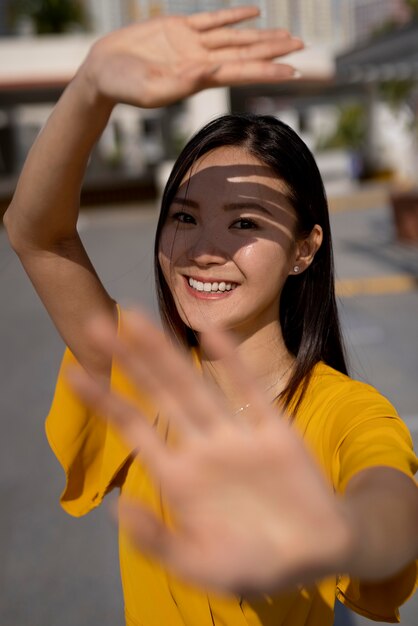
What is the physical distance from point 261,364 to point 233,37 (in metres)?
0.68

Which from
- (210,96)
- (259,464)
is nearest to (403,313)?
(259,464)

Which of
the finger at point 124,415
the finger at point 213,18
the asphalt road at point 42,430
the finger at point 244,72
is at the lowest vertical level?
the asphalt road at point 42,430

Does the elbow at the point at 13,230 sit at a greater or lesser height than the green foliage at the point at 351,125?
greater

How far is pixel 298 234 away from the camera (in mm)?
1537

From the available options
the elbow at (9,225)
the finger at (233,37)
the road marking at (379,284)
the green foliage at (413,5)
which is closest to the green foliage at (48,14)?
the green foliage at (413,5)

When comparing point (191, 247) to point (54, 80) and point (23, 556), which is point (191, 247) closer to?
point (23, 556)

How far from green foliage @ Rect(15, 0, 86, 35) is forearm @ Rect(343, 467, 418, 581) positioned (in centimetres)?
2304

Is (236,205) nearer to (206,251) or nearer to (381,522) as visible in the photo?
(206,251)

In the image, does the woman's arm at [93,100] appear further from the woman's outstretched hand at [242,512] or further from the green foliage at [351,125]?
Result: the green foliage at [351,125]

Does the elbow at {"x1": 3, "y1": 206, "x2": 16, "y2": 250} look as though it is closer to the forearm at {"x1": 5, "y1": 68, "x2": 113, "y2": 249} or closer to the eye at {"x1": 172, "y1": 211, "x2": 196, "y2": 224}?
the forearm at {"x1": 5, "y1": 68, "x2": 113, "y2": 249}

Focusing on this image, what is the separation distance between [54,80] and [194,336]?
15.2 meters

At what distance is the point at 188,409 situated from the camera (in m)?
0.77

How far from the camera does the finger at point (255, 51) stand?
3.54 ft

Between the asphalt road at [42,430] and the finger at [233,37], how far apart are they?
1735 mm
